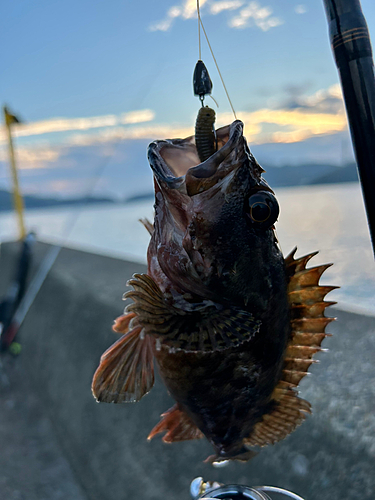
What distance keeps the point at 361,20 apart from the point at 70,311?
714cm

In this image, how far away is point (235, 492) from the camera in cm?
174

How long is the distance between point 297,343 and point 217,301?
47 cm

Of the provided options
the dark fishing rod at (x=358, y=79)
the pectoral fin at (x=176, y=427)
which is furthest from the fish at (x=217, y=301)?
the dark fishing rod at (x=358, y=79)

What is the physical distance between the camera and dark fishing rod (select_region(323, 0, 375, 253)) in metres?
1.36

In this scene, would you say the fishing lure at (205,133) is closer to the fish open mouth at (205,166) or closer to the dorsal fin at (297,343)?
the fish open mouth at (205,166)

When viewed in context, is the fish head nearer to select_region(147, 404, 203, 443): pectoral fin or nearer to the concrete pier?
select_region(147, 404, 203, 443): pectoral fin

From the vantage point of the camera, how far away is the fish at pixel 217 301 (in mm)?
1303

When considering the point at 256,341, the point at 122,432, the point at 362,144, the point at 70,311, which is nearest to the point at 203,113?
the point at 362,144

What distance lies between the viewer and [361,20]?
1.39m

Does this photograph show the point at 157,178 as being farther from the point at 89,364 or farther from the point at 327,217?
the point at 327,217

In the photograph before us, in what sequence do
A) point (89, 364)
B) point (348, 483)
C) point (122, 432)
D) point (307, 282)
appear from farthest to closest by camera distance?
point (89, 364) → point (122, 432) → point (348, 483) → point (307, 282)

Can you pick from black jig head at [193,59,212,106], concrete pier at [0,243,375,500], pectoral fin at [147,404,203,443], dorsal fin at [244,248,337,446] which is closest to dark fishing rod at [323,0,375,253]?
dorsal fin at [244,248,337,446]

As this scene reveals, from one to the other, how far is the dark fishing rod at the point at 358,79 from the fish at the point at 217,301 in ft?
1.16

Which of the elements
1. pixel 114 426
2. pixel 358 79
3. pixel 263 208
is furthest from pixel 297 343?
pixel 114 426
